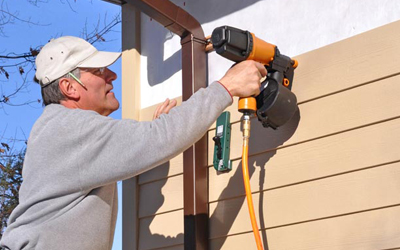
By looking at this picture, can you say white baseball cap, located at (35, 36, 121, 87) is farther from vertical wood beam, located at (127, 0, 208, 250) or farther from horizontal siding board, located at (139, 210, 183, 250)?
horizontal siding board, located at (139, 210, 183, 250)

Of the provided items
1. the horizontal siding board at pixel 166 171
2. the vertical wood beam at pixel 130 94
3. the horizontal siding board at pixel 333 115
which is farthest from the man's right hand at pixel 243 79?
the vertical wood beam at pixel 130 94

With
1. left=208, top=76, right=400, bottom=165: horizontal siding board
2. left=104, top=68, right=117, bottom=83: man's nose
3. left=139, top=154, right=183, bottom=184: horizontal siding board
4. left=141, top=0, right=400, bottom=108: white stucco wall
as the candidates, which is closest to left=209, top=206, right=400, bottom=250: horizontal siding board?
left=208, top=76, right=400, bottom=165: horizontal siding board

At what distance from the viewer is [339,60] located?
248cm

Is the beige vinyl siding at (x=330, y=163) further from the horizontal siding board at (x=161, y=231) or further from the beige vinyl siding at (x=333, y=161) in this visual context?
the horizontal siding board at (x=161, y=231)

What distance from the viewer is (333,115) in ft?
8.04

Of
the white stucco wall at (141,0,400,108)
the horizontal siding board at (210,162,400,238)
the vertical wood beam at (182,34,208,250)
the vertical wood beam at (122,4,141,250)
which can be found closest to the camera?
the horizontal siding board at (210,162,400,238)

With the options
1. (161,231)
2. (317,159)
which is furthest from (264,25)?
(161,231)

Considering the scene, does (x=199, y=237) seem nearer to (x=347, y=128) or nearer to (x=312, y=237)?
(x=312, y=237)

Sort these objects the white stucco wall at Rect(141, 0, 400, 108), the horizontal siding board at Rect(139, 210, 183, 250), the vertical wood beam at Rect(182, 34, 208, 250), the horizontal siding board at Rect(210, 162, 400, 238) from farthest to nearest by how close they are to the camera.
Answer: the horizontal siding board at Rect(139, 210, 183, 250) < the vertical wood beam at Rect(182, 34, 208, 250) < the white stucco wall at Rect(141, 0, 400, 108) < the horizontal siding board at Rect(210, 162, 400, 238)

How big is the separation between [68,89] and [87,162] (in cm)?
38

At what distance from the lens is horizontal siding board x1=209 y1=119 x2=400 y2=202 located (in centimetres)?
226

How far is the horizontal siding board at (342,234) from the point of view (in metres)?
2.18

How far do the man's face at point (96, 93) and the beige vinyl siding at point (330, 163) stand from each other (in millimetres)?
627

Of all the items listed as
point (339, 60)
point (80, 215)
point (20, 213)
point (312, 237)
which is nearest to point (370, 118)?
point (339, 60)
